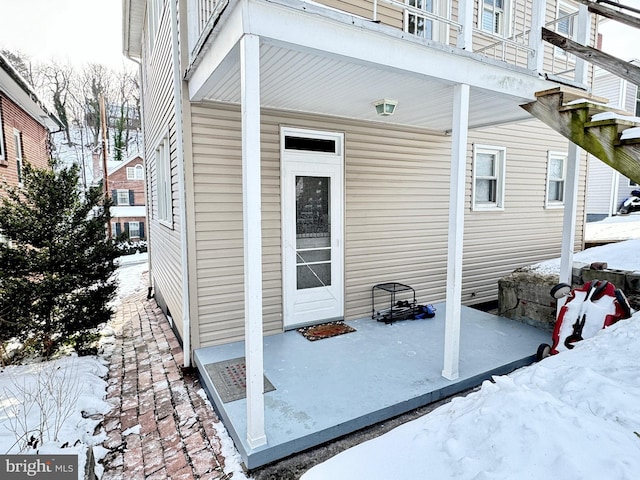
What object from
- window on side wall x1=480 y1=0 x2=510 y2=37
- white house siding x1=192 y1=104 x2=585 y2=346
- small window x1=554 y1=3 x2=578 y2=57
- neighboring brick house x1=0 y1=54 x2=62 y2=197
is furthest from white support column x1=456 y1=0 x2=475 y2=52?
neighboring brick house x1=0 y1=54 x2=62 y2=197

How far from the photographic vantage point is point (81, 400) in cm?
319

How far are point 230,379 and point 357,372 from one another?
1.23m

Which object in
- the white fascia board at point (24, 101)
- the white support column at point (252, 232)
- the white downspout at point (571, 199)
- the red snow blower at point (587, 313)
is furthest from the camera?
the white fascia board at point (24, 101)

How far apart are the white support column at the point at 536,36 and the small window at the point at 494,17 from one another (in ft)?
8.42

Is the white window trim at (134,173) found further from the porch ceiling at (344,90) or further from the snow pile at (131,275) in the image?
the porch ceiling at (344,90)

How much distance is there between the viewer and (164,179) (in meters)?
5.43

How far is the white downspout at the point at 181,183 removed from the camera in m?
3.88

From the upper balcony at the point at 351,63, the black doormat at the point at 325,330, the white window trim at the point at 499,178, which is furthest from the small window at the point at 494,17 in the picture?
the black doormat at the point at 325,330

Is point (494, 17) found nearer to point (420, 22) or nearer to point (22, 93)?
point (420, 22)

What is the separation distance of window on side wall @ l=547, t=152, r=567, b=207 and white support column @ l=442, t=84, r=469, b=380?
5.11 metres

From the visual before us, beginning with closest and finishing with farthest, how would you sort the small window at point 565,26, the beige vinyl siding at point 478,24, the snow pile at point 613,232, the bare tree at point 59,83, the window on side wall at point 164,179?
the beige vinyl siding at point 478,24 → the window on side wall at point 164,179 → the small window at point 565,26 → the snow pile at point 613,232 → the bare tree at point 59,83

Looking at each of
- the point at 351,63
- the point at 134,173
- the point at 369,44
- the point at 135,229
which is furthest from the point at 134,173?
the point at 369,44

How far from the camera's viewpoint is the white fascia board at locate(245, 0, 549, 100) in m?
2.40

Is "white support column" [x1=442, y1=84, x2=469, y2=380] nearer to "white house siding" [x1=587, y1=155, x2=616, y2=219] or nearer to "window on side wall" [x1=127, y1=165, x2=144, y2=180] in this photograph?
"white house siding" [x1=587, y1=155, x2=616, y2=219]
